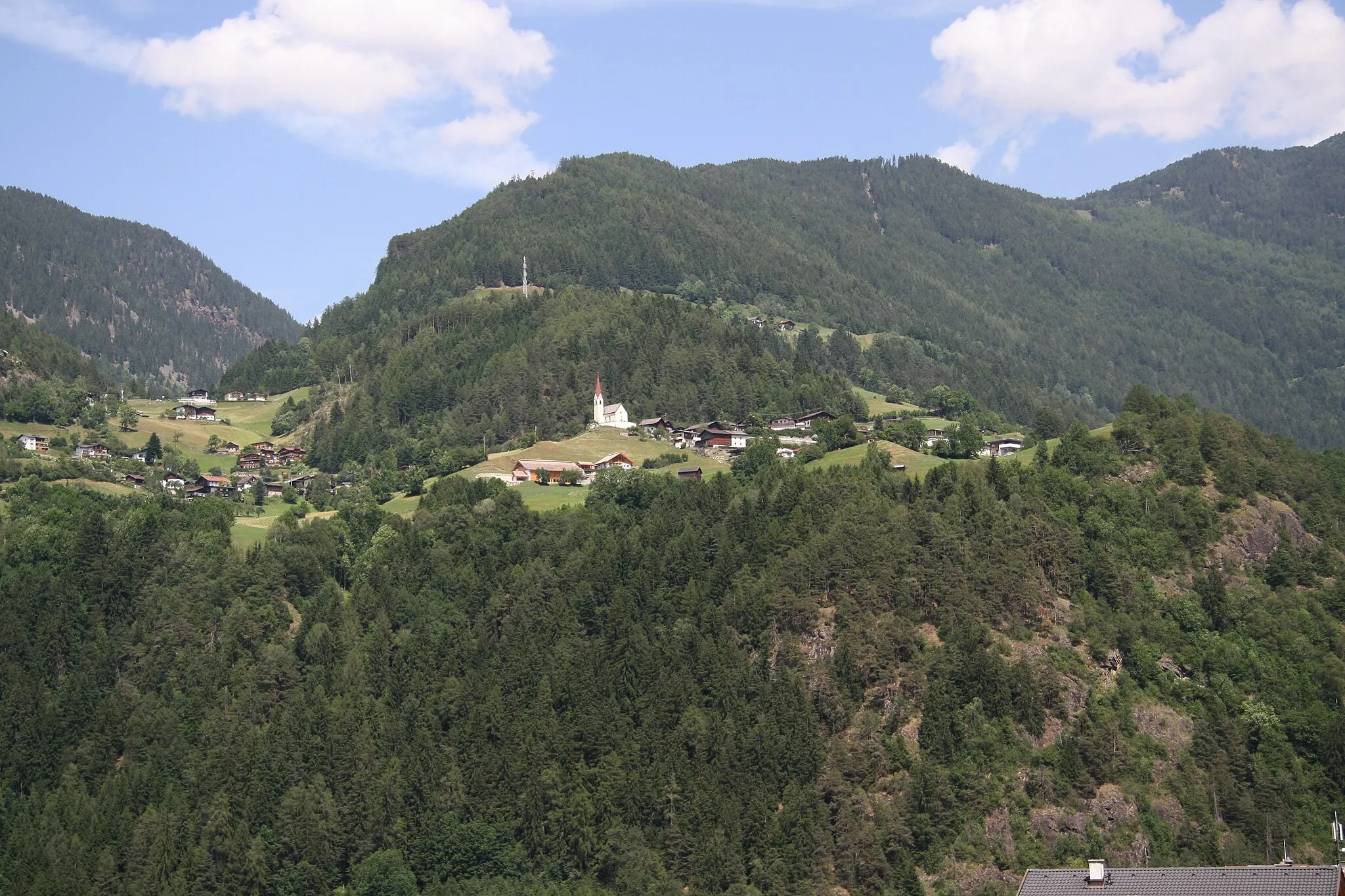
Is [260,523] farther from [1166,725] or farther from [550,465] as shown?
[1166,725]

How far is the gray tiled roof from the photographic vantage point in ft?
181

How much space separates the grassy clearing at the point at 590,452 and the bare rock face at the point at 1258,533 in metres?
48.8

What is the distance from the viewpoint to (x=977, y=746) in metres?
99.6

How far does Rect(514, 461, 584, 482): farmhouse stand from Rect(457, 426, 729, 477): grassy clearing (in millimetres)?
1218

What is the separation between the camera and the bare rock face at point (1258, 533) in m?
119

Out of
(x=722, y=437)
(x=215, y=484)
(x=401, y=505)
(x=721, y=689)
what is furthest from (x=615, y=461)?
(x=721, y=689)

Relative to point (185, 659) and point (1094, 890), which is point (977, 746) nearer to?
point (1094, 890)

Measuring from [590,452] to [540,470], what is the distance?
9497mm

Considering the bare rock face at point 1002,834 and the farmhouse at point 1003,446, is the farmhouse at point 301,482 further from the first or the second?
the bare rock face at point 1002,834

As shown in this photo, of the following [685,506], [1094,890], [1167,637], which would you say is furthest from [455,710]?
[1094,890]

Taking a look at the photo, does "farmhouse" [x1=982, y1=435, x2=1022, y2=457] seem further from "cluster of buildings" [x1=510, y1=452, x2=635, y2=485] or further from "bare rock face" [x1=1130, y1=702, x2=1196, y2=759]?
"bare rock face" [x1=1130, y1=702, x2=1196, y2=759]

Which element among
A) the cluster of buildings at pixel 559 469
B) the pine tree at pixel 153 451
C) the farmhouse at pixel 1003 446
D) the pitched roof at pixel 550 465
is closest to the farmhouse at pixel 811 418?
the farmhouse at pixel 1003 446

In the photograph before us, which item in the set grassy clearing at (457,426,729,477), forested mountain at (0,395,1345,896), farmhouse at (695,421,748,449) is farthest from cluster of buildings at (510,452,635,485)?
forested mountain at (0,395,1345,896)

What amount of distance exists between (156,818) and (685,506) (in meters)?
43.4
